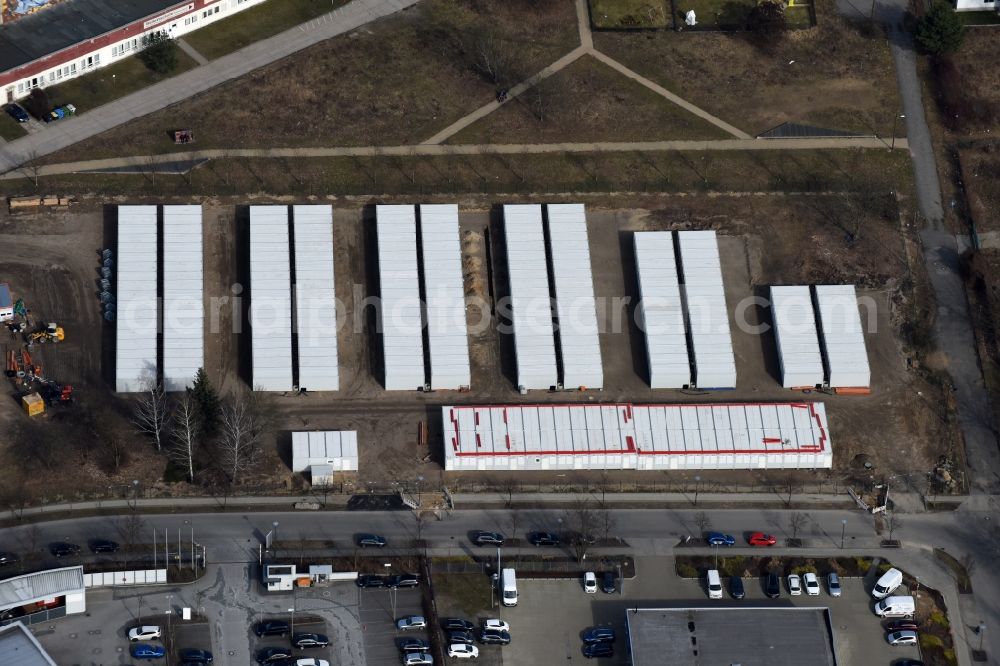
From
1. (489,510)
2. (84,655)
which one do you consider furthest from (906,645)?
(84,655)

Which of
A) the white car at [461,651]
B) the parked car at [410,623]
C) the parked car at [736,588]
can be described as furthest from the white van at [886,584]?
the parked car at [410,623]

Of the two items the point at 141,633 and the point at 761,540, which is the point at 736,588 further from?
the point at 141,633

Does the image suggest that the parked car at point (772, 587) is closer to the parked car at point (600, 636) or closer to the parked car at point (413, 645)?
the parked car at point (600, 636)

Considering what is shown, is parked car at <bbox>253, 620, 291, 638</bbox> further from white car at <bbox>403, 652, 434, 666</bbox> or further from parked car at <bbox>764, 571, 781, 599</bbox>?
parked car at <bbox>764, 571, 781, 599</bbox>

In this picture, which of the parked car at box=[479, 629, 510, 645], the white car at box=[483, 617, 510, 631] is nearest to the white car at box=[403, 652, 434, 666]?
the parked car at box=[479, 629, 510, 645]

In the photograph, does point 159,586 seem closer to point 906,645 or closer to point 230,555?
point 230,555

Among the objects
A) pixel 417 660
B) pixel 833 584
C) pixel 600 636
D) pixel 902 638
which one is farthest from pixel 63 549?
pixel 902 638
